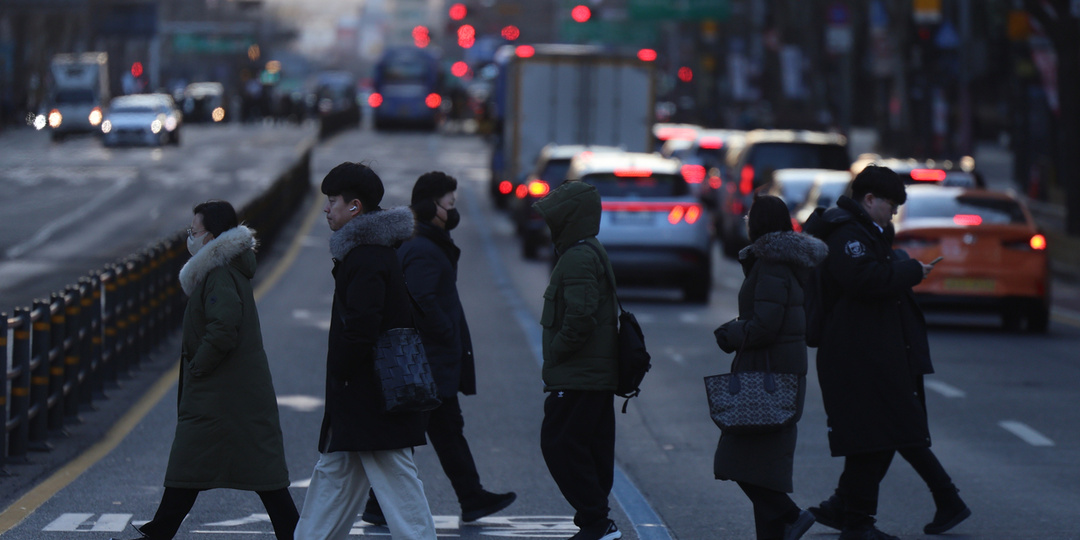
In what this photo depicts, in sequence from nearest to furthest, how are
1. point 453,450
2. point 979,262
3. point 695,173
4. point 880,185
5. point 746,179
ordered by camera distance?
point 880,185
point 453,450
point 979,262
point 746,179
point 695,173

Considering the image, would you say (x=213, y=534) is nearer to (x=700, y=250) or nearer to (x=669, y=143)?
(x=700, y=250)

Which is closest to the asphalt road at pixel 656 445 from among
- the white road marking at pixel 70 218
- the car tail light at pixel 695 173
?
the white road marking at pixel 70 218

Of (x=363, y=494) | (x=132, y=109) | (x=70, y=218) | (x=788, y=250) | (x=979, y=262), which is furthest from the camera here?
(x=132, y=109)

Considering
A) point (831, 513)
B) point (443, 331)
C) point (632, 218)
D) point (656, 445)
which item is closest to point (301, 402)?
point (656, 445)

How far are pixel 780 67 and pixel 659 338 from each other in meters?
48.8

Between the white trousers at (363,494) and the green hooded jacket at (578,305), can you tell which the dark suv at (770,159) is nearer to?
the green hooded jacket at (578,305)

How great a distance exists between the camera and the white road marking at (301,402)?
12.0 metres

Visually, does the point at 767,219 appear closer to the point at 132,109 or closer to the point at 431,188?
the point at 431,188

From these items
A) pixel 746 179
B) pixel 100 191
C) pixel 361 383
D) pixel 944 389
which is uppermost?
pixel 361 383

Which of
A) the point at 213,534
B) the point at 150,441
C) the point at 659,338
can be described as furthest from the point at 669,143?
the point at 213,534

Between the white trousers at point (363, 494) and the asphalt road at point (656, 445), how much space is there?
1.11m

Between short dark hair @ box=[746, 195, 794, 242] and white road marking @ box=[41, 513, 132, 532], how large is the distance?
3.14 meters

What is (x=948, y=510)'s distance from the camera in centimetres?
800

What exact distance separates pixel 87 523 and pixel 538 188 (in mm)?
17005
